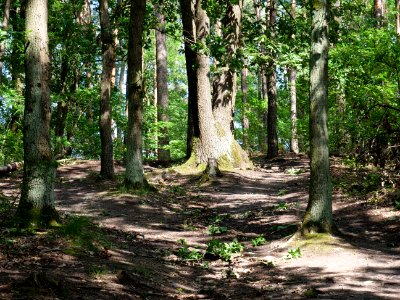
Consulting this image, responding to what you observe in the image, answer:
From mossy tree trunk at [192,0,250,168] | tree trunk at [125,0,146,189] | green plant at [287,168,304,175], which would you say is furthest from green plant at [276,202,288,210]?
green plant at [287,168,304,175]

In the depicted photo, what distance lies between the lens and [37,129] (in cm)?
721

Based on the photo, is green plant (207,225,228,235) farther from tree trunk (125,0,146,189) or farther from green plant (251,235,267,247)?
tree trunk (125,0,146,189)

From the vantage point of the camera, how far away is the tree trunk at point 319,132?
330 inches

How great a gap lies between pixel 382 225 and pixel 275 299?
14.9 feet

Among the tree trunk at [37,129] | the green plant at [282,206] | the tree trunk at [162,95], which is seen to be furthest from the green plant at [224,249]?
the tree trunk at [162,95]

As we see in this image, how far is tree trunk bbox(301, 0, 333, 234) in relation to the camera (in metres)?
8.38

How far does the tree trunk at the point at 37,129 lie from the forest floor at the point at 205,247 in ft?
1.51

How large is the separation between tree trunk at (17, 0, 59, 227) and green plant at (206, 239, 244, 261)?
2.97 m

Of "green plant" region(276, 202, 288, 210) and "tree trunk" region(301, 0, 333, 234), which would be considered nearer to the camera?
"tree trunk" region(301, 0, 333, 234)

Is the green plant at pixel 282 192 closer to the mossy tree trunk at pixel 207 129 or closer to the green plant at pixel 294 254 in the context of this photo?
the mossy tree trunk at pixel 207 129

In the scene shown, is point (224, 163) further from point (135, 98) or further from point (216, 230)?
point (216, 230)

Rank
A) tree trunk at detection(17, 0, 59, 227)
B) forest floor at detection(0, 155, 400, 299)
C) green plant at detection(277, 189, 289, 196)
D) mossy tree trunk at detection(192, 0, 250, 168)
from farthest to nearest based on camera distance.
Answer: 1. mossy tree trunk at detection(192, 0, 250, 168)
2. green plant at detection(277, 189, 289, 196)
3. tree trunk at detection(17, 0, 59, 227)
4. forest floor at detection(0, 155, 400, 299)

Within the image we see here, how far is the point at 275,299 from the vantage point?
604cm

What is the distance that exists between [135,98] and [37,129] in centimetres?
687
